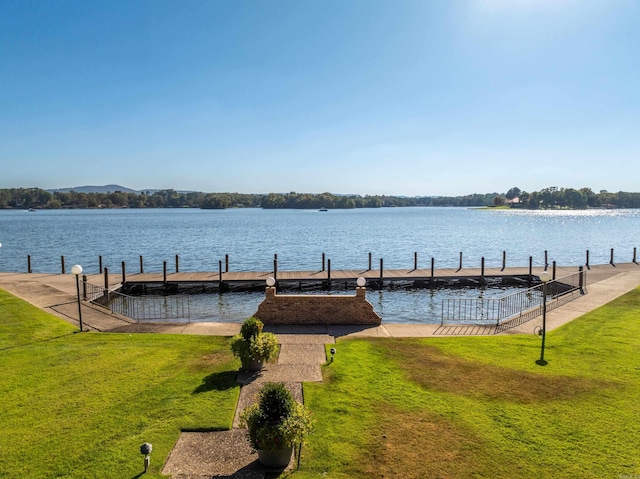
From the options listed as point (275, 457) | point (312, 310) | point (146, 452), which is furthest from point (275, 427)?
point (312, 310)

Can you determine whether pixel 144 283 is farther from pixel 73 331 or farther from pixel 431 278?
pixel 431 278

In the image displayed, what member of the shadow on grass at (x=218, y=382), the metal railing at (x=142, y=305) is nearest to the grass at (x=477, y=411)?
the shadow on grass at (x=218, y=382)

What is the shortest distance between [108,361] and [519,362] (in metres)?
10.4

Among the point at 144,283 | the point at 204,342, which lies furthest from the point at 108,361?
the point at 144,283

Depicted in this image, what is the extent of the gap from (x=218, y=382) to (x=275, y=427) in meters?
3.68

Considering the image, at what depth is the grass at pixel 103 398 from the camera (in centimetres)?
625

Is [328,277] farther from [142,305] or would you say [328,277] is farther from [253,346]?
[253,346]

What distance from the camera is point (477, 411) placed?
7.73 meters

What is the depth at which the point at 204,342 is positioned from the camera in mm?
12203

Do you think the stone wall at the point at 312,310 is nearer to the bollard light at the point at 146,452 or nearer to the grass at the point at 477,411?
the grass at the point at 477,411

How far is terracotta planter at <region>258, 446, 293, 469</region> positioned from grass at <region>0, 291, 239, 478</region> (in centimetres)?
144

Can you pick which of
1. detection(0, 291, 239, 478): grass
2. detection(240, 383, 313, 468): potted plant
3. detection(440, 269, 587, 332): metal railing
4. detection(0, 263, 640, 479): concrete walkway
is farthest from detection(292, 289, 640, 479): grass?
detection(440, 269, 587, 332): metal railing

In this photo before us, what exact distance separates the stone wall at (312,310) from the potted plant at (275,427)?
8.30 metres

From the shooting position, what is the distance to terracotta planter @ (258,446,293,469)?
5.96 meters
